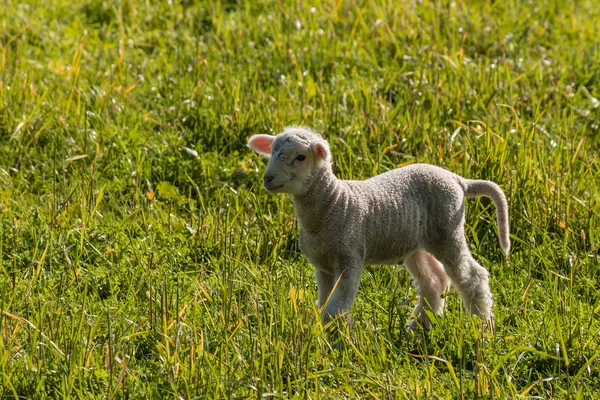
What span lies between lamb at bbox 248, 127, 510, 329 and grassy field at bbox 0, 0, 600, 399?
15 centimetres

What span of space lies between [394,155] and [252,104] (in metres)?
1.07

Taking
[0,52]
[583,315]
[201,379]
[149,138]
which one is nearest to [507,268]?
[583,315]

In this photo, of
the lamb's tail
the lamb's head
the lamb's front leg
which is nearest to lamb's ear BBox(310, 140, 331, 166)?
the lamb's head

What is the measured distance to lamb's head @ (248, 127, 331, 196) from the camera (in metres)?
4.68

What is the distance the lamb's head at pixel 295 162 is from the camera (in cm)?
468

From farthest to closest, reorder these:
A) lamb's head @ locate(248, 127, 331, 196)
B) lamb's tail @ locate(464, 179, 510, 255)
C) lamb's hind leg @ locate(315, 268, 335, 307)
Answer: lamb's tail @ locate(464, 179, 510, 255) < lamb's hind leg @ locate(315, 268, 335, 307) < lamb's head @ locate(248, 127, 331, 196)

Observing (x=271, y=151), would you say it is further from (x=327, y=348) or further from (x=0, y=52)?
(x=0, y=52)

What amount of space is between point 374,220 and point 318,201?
0.98ft

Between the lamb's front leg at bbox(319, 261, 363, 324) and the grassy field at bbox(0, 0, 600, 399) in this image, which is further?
the lamb's front leg at bbox(319, 261, 363, 324)

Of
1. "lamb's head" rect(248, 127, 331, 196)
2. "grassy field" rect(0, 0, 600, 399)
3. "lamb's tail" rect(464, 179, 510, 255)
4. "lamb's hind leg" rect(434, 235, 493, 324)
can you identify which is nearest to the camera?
"grassy field" rect(0, 0, 600, 399)

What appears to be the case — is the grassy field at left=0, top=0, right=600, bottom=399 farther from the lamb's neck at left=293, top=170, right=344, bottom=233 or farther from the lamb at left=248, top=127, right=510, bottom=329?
the lamb's neck at left=293, top=170, right=344, bottom=233

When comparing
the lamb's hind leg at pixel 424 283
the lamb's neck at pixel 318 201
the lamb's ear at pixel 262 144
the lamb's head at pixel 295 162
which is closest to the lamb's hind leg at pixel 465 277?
the lamb's hind leg at pixel 424 283

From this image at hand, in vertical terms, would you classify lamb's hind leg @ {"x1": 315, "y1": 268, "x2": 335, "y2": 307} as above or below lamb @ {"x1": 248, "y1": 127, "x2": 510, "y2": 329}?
below

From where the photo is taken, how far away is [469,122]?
23.6 feet
